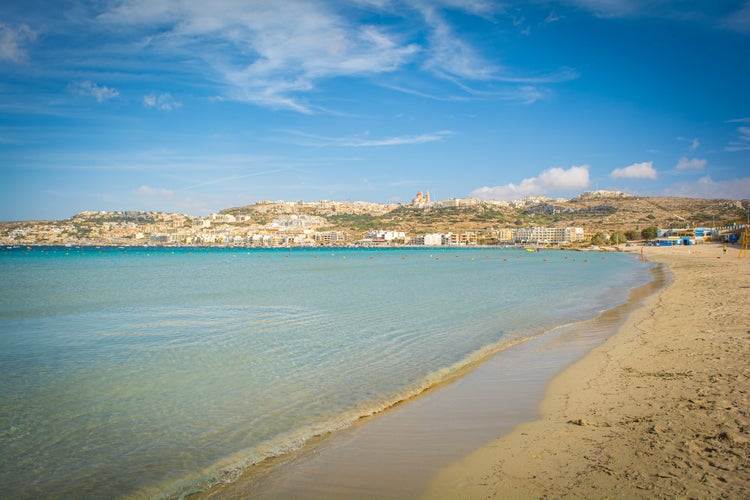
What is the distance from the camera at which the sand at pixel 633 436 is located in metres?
3.90

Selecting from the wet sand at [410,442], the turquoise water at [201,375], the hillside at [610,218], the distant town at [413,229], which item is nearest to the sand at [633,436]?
the wet sand at [410,442]

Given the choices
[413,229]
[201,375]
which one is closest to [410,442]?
[201,375]

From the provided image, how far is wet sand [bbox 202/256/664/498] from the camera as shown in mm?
4367

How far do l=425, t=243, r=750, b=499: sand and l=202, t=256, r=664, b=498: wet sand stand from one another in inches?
10.4

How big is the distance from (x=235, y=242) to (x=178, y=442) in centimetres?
17844

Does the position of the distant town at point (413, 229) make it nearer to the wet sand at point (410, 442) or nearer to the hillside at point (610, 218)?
the hillside at point (610, 218)

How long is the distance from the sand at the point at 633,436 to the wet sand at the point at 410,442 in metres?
0.26

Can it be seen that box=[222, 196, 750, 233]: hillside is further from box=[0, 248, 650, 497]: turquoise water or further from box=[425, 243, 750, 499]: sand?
box=[425, 243, 750, 499]: sand

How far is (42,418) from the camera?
251 inches

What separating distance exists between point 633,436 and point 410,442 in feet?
7.91

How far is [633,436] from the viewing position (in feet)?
16.0

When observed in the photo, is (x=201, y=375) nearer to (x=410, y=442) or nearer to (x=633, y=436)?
(x=410, y=442)

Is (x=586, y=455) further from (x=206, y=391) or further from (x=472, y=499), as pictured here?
(x=206, y=391)

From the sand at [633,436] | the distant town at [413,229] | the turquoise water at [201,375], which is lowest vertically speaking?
the turquoise water at [201,375]
